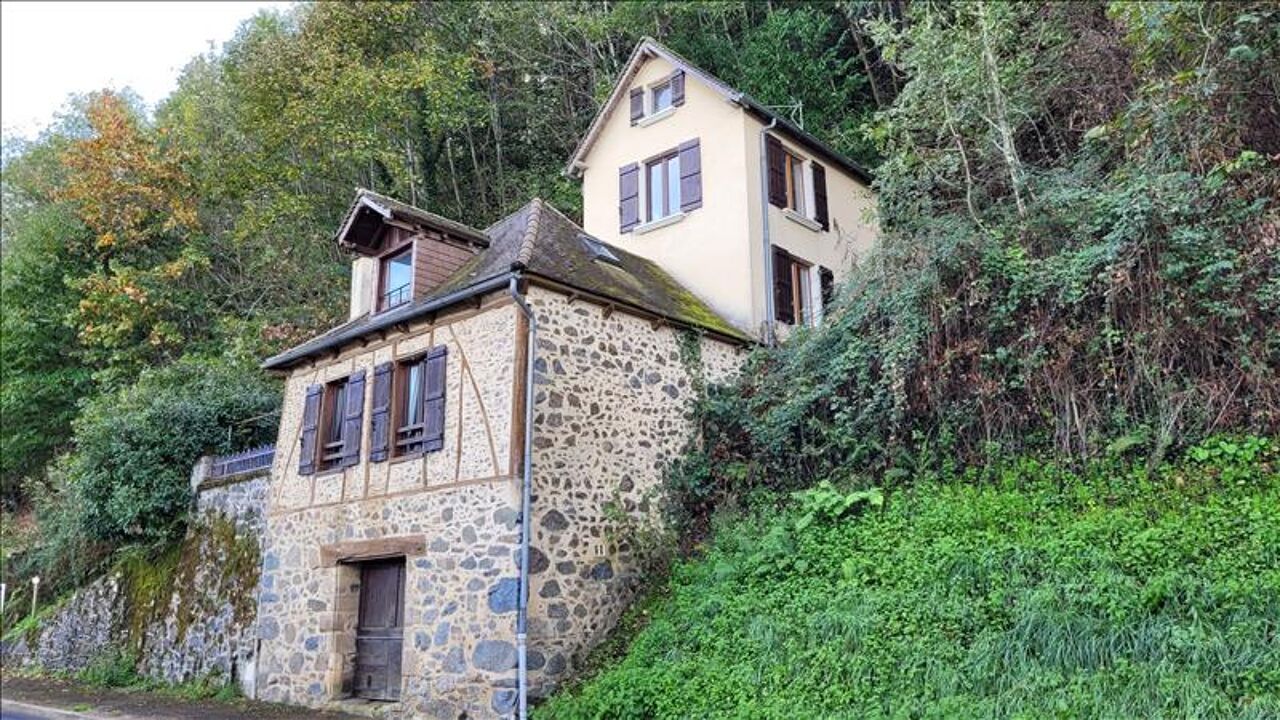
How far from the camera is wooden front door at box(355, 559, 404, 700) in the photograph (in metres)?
10.7

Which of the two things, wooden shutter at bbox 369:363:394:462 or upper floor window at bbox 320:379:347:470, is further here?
upper floor window at bbox 320:379:347:470

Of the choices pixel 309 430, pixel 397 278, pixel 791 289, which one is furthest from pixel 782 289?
pixel 309 430

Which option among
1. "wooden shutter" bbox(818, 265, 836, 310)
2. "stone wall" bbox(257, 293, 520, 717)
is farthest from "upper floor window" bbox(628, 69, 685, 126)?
"stone wall" bbox(257, 293, 520, 717)

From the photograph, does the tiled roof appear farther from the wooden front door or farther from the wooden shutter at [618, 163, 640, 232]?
the wooden front door

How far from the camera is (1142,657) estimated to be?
20.3 feet

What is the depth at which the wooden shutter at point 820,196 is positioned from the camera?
16.4 m

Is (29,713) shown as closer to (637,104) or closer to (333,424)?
(333,424)

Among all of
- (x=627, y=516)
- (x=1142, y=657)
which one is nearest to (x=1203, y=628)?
(x=1142, y=657)

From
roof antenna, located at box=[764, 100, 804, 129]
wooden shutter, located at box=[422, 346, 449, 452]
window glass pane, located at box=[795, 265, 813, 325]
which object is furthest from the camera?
roof antenna, located at box=[764, 100, 804, 129]

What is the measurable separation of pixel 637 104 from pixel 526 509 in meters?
9.64

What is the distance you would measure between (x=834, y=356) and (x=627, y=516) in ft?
11.2

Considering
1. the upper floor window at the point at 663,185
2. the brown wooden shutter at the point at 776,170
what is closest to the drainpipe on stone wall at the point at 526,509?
the upper floor window at the point at 663,185

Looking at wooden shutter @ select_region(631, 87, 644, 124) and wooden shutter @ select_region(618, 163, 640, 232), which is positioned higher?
wooden shutter @ select_region(631, 87, 644, 124)

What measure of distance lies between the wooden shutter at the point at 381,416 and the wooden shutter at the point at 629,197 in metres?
5.86
